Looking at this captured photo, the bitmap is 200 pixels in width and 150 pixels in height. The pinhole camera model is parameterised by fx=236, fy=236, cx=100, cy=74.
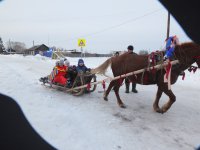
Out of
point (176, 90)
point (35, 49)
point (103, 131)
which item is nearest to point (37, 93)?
point (103, 131)

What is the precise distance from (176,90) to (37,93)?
4.32 m

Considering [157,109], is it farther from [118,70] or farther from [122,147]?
[122,147]

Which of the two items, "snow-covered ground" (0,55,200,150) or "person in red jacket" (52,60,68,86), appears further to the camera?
"person in red jacket" (52,60,68,86)

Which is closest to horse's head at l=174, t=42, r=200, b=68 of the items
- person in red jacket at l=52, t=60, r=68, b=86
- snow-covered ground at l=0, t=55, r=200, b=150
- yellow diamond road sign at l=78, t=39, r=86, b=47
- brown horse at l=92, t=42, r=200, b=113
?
brown horse at l=92, t=42, r=200, b=113

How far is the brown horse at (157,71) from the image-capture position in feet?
14.9

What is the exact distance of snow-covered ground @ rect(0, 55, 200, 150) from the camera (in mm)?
3504

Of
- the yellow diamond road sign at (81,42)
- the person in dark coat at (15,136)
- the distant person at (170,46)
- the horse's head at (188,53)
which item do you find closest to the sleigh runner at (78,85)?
the distant person at (170,46)

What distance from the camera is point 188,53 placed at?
14.9 ft

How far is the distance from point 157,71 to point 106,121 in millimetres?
1617

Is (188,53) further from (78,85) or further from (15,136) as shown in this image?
(15,136)

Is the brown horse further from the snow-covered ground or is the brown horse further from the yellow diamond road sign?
the yellow diamond road sign

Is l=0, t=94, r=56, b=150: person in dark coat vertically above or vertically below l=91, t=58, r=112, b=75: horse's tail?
below

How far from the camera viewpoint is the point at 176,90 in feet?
24.8

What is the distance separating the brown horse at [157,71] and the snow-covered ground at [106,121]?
41 centimetres
